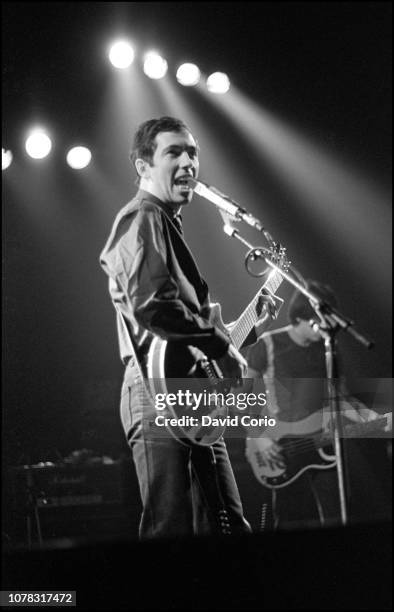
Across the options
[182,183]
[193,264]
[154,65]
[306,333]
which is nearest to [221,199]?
[182,183]

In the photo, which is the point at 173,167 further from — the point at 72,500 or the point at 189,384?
the point at 72,500

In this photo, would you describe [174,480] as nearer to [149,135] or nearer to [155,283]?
[155,283]

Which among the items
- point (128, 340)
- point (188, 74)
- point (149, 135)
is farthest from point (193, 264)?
point (188, 74)

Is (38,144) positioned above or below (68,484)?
above

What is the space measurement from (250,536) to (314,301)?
1112 millimetres

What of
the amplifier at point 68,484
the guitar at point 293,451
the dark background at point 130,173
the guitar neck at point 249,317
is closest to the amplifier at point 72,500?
the amplifier at point 68,484

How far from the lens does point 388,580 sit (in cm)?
129

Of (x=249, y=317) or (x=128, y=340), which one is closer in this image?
(x=128, y=340)

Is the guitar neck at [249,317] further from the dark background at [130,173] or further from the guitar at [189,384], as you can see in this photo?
the dark background at [130,173]

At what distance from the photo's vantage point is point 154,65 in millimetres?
4301

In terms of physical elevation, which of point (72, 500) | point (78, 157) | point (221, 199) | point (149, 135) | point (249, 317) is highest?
point (78, 157)

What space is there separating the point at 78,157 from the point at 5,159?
45 cm

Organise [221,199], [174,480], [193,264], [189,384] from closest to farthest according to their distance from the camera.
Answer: [174,480]
[189,384]
[193,264]
[221,199]

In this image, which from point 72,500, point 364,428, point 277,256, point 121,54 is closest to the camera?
point 277,256
